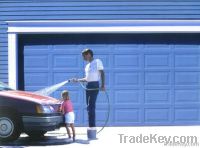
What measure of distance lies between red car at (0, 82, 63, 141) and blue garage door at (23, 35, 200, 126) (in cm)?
375

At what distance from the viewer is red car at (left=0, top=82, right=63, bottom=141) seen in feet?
31.1

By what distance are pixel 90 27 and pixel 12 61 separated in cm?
206

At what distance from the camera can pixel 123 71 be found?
13406 millimetres

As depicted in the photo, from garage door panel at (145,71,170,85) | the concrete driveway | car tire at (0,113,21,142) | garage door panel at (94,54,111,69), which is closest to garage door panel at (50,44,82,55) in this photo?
garage door panel at (94,54,111,69)

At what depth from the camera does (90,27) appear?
43.4ft

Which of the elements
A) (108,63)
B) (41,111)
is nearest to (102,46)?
(108,63)

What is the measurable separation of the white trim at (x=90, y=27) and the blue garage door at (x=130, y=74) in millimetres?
260

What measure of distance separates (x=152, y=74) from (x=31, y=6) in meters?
3.39

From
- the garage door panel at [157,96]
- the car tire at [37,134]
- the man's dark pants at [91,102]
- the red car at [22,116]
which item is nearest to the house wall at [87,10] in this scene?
the garage door panel at [157,96]

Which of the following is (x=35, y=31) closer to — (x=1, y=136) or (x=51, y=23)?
(x=51, y=23)

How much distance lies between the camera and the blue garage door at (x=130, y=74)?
13.4m

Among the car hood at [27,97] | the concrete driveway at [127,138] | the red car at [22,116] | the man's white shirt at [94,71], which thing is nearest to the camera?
the red car at [22,116]

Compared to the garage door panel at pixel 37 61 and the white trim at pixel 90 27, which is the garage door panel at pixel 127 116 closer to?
the white trim at pixel 90 27

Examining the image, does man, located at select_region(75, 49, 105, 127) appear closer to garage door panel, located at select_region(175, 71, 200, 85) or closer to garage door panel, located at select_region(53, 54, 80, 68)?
garage door panel, located at select_region(53, 54, 80, 68)
